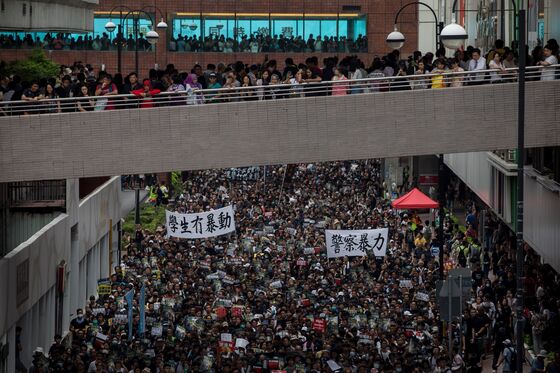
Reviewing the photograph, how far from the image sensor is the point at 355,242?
116 feet

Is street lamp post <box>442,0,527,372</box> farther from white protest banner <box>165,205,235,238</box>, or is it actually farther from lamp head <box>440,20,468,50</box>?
white protest banner <box>165,205,235,238</box>

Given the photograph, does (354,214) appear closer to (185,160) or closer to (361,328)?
(361,328)

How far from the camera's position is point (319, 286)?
3378 cm

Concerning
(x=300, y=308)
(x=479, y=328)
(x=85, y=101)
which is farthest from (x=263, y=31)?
(x=85, y=101)

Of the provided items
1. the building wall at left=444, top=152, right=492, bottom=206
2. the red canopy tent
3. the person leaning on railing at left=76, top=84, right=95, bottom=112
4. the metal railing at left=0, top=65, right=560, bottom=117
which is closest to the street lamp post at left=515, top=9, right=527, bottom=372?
the metal railing at left=0, top=65, right=560, bottom=117

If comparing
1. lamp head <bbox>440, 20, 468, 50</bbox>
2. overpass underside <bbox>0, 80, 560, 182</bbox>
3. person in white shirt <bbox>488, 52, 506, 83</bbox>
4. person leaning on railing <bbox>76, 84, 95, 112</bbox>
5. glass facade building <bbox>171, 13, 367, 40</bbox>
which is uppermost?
glass facade building <bbox>171, 13, 367, 40</bbox>

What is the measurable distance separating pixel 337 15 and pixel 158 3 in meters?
9.82

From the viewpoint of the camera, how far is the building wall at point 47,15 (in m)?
37.2

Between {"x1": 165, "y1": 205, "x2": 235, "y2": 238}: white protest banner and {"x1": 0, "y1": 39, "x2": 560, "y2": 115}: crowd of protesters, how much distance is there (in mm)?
9804

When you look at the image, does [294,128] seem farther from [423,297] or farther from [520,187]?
[423,297]

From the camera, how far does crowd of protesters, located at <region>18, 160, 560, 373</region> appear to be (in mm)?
25781

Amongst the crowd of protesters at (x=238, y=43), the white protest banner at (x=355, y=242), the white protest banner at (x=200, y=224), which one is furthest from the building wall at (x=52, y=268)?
the crowd of protesters at (x=238, y=43)

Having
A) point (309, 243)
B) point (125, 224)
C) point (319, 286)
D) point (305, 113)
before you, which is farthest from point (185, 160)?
point (125, 224)

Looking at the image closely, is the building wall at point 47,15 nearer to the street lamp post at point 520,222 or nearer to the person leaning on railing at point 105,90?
the person leaning on railing at point 105,90
